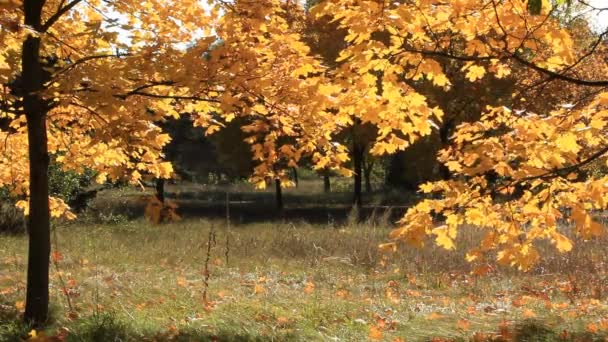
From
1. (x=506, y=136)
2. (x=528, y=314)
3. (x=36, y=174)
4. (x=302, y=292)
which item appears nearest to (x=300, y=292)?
(x=302, y=292)

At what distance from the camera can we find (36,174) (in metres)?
5.21

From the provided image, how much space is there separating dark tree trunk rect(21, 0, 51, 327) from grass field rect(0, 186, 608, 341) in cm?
24

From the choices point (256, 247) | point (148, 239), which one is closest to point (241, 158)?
point (148, 239)

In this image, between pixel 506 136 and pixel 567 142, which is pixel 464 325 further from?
pixel 567 142

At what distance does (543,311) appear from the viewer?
6.24 meters

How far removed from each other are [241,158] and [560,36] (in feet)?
81.2

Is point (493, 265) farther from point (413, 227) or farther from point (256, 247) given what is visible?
point (413, 227)

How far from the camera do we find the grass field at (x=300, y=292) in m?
5.06

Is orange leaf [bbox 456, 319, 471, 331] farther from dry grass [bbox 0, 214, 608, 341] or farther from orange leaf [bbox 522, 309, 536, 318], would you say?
orange leaf [bbox 522, 309, 536, 318]

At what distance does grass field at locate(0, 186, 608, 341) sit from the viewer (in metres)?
5.06

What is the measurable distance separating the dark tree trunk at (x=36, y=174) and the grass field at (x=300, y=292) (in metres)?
0.24

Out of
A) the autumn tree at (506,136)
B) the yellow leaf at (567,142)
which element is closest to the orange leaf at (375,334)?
the autumn tree at (506,136)

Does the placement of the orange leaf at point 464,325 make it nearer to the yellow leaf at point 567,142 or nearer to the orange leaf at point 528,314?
the orange leaf at point 528,314

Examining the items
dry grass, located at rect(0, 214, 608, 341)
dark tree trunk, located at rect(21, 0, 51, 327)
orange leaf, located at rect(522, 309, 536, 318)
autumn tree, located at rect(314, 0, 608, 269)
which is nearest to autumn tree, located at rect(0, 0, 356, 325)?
dark tree trunk, located at rect(21, 0, 51, 327)
